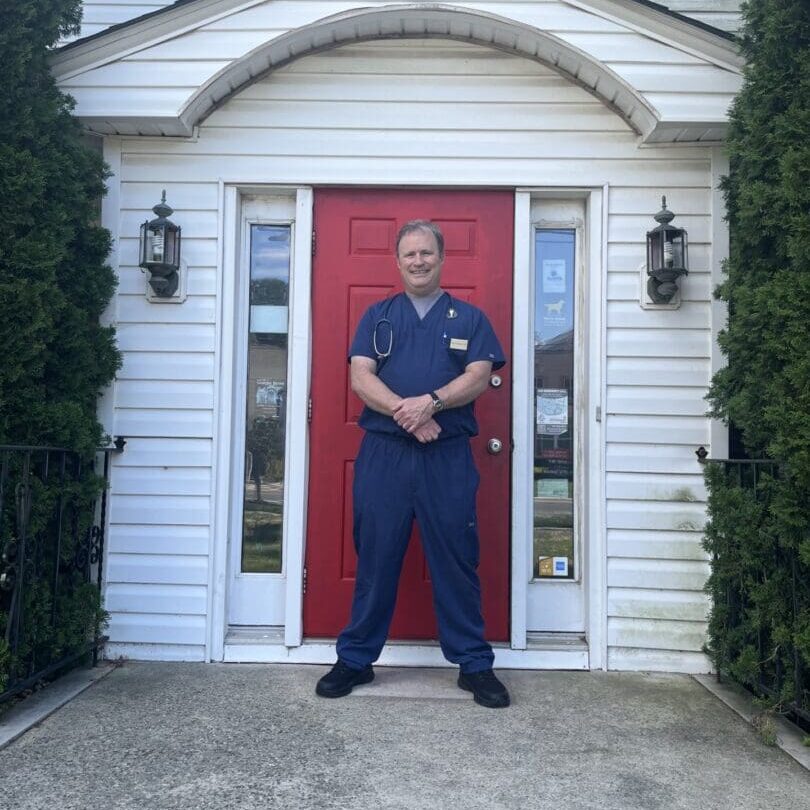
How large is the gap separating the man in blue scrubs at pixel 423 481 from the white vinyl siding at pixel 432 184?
2.44 ft

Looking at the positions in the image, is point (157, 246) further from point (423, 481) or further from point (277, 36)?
point (423, 481)

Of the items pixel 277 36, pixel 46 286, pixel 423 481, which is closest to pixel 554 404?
pixel 423 481

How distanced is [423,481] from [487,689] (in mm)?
813

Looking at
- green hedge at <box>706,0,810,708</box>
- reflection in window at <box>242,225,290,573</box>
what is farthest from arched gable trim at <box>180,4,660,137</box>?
reflection in window at <box>242,225,290,573</box>

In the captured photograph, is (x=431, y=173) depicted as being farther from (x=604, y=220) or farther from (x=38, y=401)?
(x=38, y=401)

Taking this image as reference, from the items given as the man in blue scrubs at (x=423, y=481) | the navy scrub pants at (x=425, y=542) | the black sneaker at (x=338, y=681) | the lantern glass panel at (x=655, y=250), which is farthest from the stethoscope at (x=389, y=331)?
the black sneaker at (x=338, y=681)

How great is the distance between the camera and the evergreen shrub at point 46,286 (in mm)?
2789

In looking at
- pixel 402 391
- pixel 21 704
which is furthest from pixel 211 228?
pixel 21 704

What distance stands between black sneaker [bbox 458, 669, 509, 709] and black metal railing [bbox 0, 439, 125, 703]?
158cm

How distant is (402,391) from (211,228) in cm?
127

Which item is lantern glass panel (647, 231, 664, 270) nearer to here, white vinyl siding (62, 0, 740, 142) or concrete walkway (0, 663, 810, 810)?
white vinyl siding (62, 0, 740, 142)

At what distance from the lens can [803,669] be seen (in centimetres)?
258

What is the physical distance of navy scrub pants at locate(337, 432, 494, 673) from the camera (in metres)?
2.85

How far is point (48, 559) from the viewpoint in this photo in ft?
9.83
